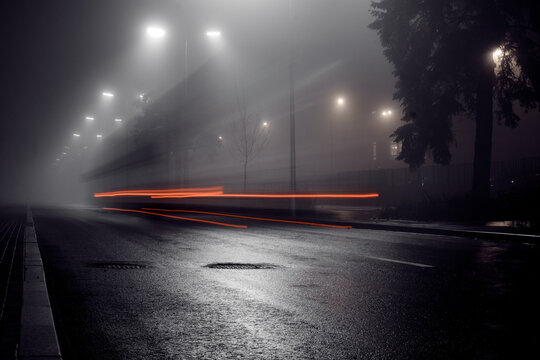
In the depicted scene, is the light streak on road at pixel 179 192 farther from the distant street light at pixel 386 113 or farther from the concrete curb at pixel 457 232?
the concrete curb at pixel 457 232

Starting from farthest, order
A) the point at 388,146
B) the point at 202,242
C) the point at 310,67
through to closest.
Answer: the point at 310,67 → the point at 388,146 → the point at 202,242

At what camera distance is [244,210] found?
35.9 m

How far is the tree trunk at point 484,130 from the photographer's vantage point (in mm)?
23391

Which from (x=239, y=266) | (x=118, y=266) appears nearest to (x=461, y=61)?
(x=239, y=266)

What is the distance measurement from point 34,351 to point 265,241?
10769 millimetres

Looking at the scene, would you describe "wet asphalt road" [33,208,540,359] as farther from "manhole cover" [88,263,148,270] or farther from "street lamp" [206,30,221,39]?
"street lamp" [206,30,221,39]

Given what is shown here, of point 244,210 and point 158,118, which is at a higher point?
point 158,118

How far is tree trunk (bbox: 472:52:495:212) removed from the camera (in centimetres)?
2339

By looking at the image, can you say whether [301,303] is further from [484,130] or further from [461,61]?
[484,130]

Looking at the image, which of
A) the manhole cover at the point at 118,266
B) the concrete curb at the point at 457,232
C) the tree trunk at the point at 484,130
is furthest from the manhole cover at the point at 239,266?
the tree trunk at the point at 484,130

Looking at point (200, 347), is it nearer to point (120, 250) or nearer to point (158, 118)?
point (120, 250)

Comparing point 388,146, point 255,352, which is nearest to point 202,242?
point 255,352

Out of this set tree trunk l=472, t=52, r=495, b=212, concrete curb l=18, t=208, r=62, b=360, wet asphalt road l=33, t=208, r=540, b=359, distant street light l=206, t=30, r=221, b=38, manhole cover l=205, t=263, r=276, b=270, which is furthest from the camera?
distant street light l=206, t=30, r=221, b=38

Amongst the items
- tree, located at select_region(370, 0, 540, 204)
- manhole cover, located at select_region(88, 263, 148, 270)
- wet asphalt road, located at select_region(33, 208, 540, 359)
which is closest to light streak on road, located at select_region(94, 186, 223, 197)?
tree, located at select_region(370, 0, 540, 204)
